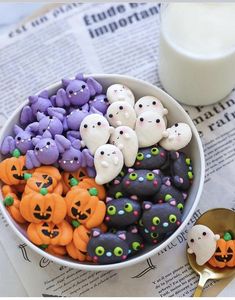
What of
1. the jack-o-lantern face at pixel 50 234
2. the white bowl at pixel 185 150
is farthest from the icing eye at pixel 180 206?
the jack-o-lantern face at pixel 50 234

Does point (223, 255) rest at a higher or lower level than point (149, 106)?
lower

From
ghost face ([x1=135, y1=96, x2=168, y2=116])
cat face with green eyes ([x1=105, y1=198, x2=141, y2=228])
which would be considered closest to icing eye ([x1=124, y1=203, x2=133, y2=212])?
cat face with green eyes ([x1=105, y1=198, x2=141, y2=228])

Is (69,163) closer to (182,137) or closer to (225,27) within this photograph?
(182,137)

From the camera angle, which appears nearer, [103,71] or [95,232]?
[95,232]

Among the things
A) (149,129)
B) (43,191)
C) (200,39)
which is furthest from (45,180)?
(200,39)

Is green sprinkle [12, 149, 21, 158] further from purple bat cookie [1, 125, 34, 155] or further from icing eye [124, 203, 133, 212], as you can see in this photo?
icing eye [124, 203, 133, 212]

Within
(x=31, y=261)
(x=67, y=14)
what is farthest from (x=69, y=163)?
(x=67, y=14)

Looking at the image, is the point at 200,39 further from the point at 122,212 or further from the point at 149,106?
the point at 122,212
